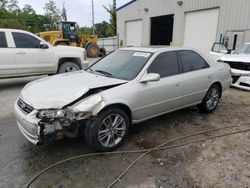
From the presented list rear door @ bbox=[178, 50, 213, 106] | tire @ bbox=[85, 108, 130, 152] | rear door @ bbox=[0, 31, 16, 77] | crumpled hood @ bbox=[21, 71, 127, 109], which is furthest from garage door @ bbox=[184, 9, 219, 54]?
tire @ bbox=[85, 108, 130, 152]

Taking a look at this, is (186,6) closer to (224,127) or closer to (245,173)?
(224,127)

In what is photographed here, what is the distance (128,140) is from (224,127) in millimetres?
2020

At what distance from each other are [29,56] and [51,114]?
501 cm

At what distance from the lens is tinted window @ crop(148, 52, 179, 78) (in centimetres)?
399

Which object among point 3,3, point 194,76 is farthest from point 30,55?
point 3,3

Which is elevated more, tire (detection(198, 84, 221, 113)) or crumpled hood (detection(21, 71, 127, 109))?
crumpled hood (detection(21, 71, 127, 109))

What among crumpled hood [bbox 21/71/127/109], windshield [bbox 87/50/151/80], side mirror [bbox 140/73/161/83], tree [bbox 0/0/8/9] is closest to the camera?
crumpled hood [bbox 21/71/127/109]

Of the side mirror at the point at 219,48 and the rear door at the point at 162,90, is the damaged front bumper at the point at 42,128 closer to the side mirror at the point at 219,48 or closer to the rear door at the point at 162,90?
the rear door at the point at 162,90

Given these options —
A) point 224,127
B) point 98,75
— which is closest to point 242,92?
point 224,127

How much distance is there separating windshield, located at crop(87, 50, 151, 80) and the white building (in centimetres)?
1033

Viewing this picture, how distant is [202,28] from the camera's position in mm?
14547

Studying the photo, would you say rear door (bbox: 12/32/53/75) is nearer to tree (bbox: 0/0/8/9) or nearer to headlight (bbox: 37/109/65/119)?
headlight (bbox: 37/109/65/119)

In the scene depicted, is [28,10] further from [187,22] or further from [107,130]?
[107,130]

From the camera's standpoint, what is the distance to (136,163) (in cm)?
318
